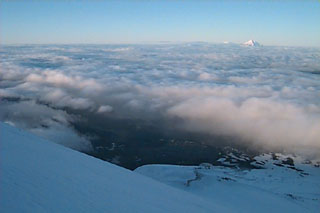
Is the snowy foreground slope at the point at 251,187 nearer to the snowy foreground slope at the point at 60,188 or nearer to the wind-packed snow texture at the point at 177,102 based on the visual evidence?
the snowy foreground slope at the point at 60,188

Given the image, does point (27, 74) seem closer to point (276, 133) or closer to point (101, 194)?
point (276, 133)

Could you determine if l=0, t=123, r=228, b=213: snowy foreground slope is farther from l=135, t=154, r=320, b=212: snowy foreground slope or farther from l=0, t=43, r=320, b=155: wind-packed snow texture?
l=0, t=43, r=320, b=155: wind-packed snow texture

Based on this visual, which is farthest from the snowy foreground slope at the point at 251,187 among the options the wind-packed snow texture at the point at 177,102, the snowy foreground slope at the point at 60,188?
the wind-packed snow texture at the point at 177,102

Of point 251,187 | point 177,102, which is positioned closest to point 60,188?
point 251,187

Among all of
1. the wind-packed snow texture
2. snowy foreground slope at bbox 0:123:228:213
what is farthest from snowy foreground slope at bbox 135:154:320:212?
the wind-packed snow texture

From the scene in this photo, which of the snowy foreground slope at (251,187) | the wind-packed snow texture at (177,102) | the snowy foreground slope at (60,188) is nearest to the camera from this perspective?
the snowy foreground slope at (60,188)

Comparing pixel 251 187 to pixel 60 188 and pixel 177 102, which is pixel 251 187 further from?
pixel 177 102
